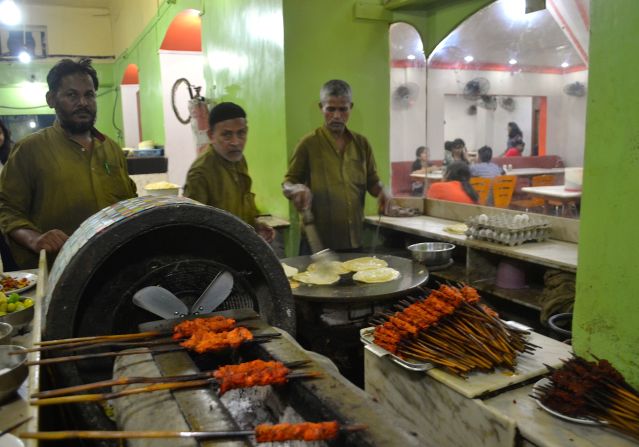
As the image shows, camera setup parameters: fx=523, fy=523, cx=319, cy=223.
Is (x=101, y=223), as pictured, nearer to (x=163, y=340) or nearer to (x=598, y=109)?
(x=163, y=340)

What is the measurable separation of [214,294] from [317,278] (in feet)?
5.70

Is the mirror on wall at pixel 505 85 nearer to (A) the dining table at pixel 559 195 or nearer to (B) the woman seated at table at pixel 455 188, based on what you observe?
(A) the dining table at pixel 559 195

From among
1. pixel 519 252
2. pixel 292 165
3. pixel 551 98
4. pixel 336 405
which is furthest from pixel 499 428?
pixel 551 98

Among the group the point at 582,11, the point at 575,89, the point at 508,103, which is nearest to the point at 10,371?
the point at 582,11

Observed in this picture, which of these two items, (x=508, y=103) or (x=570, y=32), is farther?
(x=508, y=103)

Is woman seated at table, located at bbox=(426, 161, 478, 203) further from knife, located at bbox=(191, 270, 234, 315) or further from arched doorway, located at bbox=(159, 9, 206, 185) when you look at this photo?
arched doorway, located at bbox=(159, 9, 206, 185)

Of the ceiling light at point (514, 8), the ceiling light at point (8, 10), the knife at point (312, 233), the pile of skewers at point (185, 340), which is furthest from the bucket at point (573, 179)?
the ceiling light at point (8, 10)

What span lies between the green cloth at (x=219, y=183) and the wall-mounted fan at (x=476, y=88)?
5389mm

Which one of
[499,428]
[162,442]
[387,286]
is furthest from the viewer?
[387,286]

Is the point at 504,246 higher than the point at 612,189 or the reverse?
the reverse

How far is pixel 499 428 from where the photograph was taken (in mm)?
2057

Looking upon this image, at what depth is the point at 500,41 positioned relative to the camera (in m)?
6.37

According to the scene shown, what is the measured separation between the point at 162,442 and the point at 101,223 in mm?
917

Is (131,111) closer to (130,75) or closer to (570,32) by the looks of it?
(130,75)
